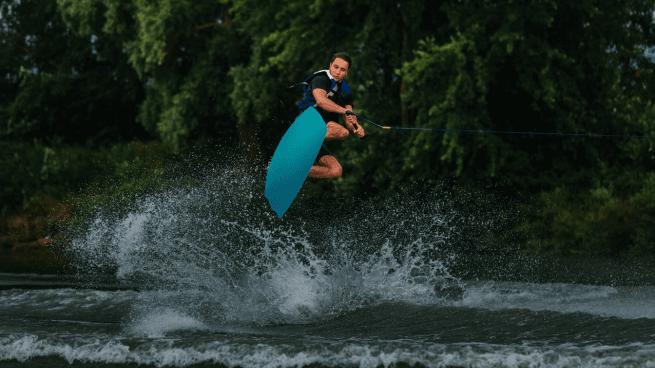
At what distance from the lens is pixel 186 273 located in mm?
7695

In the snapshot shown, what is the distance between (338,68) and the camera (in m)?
5.25

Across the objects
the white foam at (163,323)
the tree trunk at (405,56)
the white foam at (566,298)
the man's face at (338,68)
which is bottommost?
the white foam at (566,298)

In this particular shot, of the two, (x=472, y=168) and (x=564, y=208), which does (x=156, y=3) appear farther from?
(x=564, y=208)

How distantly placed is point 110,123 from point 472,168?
502 inches

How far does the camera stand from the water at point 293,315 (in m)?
4.77

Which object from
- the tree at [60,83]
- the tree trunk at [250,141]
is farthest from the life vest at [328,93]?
the tree at [60,83]

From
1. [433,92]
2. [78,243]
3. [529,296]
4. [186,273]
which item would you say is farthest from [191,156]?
[529,296]

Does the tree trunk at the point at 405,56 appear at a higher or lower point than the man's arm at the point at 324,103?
higher

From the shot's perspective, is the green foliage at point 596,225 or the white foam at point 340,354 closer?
the white foam at point 340,354

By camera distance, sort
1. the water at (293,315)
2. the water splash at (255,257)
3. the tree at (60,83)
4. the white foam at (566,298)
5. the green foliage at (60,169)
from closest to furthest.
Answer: the water at (293,315), the white foam at (566,298), the water splash at (255,257), the green foliage at (60,169), the tree at (60,83)

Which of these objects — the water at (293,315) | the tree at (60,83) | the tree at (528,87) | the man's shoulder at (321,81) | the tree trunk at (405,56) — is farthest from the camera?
the tree at (60,83)

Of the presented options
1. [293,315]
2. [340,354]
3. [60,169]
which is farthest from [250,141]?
[340,354]

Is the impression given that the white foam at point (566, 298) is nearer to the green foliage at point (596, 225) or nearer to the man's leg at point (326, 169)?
the man's leg at point (326, 169)

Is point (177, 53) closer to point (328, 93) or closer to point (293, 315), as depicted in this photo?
A: point (293, 315)
